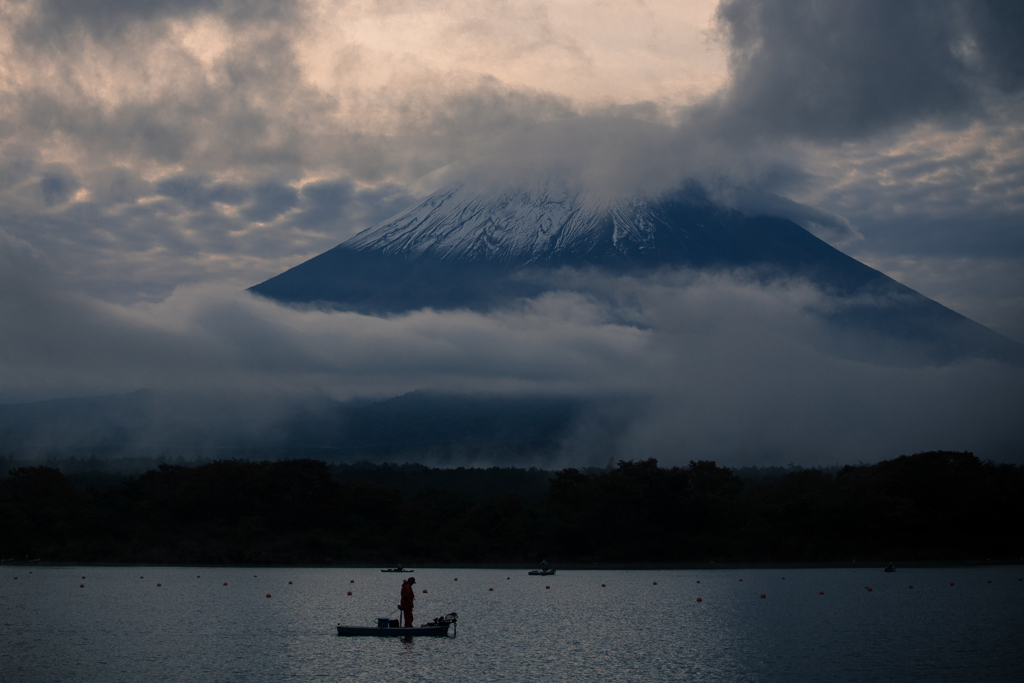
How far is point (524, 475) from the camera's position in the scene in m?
145

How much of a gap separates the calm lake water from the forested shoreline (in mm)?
16888

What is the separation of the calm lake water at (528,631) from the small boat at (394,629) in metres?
0.38

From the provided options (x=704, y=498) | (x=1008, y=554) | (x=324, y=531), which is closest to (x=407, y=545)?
(x=324, y=531)

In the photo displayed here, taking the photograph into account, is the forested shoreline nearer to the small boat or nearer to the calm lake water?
the calm lake water

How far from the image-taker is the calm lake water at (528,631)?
2562 centimetres

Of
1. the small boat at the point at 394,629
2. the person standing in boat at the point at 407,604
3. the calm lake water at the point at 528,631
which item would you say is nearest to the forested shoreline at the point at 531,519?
Answer: the calm lake water at the point at 528,631

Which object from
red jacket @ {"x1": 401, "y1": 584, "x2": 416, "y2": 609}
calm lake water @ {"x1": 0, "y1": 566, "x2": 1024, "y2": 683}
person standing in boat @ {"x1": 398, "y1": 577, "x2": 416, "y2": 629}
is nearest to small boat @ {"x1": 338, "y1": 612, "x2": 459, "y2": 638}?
person standing in boat @ {"x1": 398, "y1": 577, "x2": 416, "y2": 629}

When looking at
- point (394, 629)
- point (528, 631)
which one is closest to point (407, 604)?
point (394, 629)

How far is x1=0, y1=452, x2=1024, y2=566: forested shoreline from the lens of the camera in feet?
247

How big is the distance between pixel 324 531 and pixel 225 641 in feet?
177

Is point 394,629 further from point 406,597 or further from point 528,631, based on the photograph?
point 528,631

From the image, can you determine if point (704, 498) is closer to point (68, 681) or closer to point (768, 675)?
point (768, 675)

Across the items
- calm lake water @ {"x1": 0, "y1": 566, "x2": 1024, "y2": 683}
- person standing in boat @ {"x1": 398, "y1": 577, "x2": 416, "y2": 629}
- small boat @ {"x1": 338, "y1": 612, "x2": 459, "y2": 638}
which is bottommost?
calm lake water @ {"x1": 0, "y1": 566, "x2": 1024, "y2": 683}

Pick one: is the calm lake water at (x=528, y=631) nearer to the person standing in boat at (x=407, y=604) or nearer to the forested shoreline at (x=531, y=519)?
the person standing in boat at (x=407, y=604)
